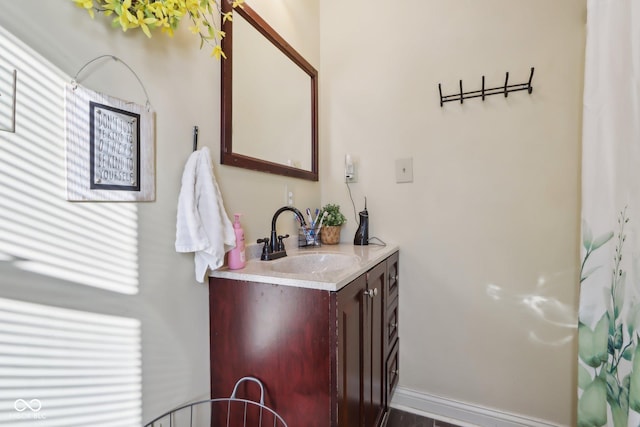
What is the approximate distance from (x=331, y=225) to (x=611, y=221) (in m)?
1.20

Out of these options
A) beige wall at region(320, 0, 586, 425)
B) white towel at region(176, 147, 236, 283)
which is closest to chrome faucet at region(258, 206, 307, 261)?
white towel at region(176, 147, 236, 283)

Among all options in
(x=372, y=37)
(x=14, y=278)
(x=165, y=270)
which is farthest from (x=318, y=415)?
(x=372, y=37)

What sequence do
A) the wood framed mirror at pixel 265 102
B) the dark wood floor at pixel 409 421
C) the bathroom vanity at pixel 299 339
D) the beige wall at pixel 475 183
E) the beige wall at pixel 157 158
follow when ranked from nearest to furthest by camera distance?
the beige wall at pixel 157 158
the bathroom vanity at pixel 299 339
the wood framed mirror at pixel 265 102
the beige wall at pixel 475 183
the dark wood floor at pixel 409 421

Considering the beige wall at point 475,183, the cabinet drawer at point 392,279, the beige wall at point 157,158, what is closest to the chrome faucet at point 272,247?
the beige wall at point 157,158

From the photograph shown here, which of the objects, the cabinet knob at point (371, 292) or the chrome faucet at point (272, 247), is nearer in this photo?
the cabinet knob at point (371, 292)

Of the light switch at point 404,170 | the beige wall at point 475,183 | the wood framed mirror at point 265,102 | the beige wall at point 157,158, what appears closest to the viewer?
the beige wall at point 157,158

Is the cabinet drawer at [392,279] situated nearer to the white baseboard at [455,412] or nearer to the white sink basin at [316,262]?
the white sink basin at [316,262]

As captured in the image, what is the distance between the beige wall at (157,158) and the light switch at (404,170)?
2.96 feet

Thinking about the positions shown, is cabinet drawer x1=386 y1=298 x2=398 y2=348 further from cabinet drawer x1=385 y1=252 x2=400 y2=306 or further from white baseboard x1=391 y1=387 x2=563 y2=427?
white baseboard x1=391 y1=387 x2=563 y2=427

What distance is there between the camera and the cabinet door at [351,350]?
89 cm

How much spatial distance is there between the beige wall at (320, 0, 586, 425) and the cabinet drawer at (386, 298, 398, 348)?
9cm

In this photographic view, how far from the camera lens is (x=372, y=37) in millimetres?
1760

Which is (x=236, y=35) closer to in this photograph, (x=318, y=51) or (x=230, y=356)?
(x=318, y=51)

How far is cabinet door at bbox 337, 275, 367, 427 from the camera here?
887 millimetres
